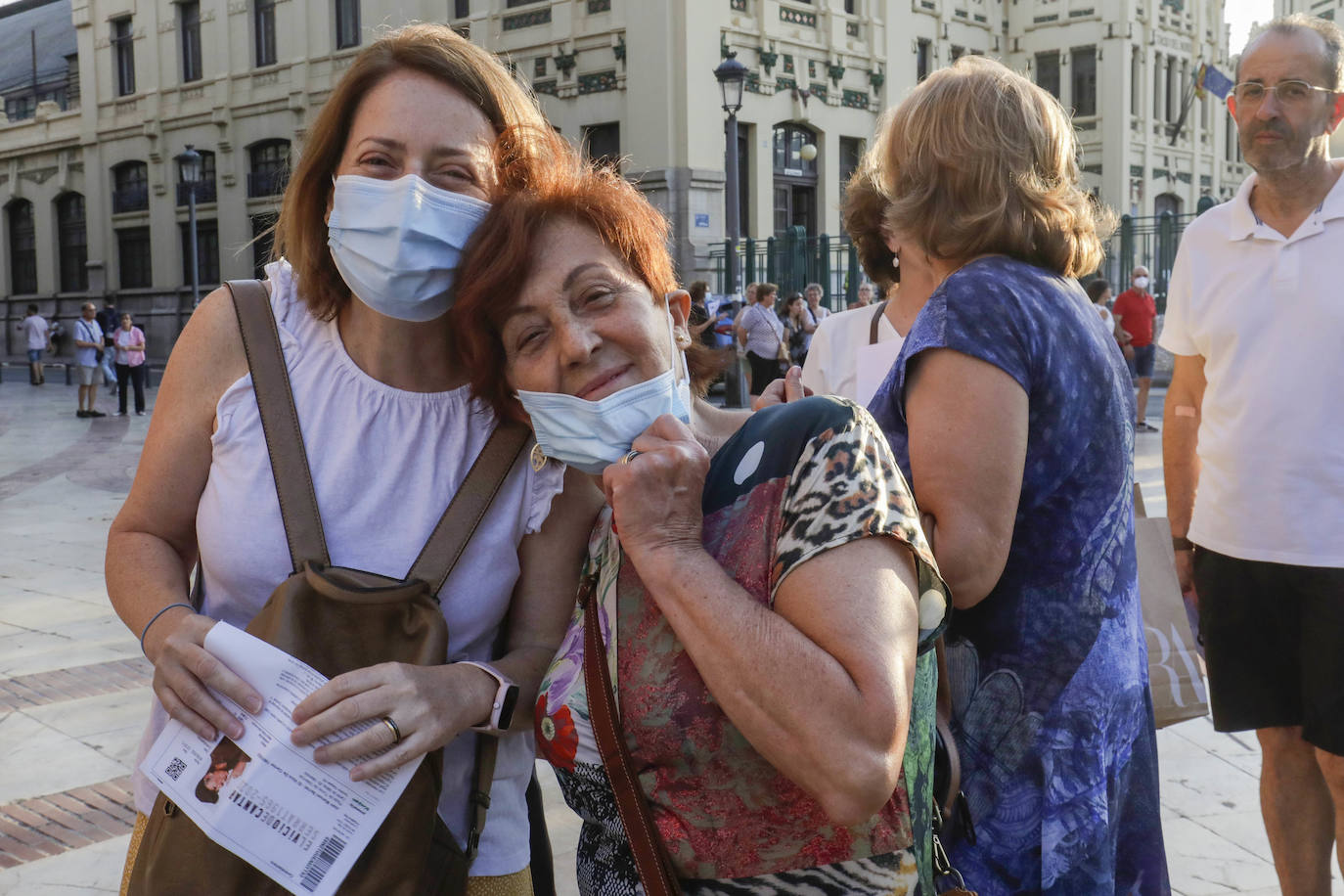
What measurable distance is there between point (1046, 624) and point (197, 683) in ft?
4.27

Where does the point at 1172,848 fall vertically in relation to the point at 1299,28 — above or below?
below

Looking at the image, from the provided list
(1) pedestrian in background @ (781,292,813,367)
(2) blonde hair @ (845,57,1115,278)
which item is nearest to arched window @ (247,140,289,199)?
(1) pedestrian in background @ (781,292,813,367)

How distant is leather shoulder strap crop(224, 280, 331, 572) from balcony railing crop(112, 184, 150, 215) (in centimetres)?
3317

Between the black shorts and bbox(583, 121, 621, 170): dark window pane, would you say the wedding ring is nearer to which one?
the black shorts


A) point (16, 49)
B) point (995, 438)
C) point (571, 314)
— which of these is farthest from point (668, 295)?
point (16, 49)

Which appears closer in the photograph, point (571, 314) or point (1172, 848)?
point (571, 314)

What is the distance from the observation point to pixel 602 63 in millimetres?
23312

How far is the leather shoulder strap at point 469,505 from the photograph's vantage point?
1.78 m

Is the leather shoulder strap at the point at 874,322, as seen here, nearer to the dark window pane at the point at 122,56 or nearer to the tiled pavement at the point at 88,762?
the tiled pavement at the point at 88,762

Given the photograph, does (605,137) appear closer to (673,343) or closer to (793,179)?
(793,179)

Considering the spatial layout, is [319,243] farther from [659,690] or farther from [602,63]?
[602,63]

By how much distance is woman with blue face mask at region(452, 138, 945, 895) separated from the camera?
138 cm

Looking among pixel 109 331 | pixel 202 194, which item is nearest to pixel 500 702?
pixel 109 331

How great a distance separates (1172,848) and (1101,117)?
33.1 metres
